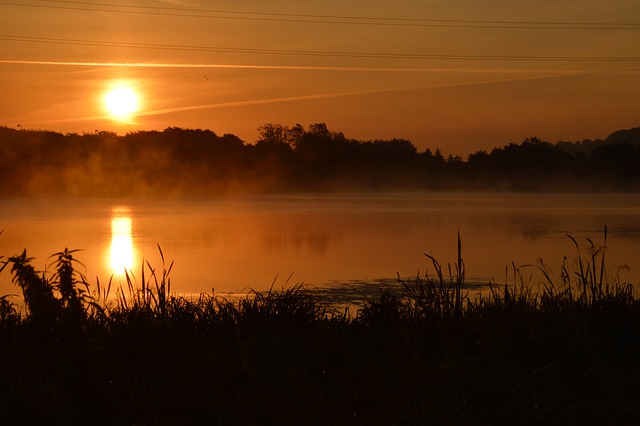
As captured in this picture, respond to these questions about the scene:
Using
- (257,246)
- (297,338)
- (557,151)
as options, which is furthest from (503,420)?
(557,151)

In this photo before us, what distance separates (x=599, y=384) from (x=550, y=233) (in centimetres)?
2117

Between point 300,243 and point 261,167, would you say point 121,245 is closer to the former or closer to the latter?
point 300,243

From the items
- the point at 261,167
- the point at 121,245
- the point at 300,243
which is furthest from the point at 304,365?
the point at 261,167

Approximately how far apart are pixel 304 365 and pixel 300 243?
17.0 m

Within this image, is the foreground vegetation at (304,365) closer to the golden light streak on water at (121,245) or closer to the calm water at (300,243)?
the calm water at (300,243)

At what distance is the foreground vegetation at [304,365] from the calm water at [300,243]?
322 centimetres

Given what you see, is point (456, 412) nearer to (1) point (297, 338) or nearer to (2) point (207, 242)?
(1) point (297, 338)

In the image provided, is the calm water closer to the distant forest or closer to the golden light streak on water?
the golden light streak on water

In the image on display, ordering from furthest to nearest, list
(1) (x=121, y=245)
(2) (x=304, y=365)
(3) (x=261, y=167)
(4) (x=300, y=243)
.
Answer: (3) (x=261, y=167)
(4) (x=300, y=243)
(1) (x=121, y=245)
(2) (x=304, y=365)

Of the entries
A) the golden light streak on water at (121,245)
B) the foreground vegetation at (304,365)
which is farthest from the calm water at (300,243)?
the foreground vegetation at (304,365)

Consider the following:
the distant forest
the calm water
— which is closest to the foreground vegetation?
the calm water

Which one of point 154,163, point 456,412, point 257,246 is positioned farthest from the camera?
point 154,163

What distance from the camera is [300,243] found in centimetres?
2302

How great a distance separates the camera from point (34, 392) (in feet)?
16.7
